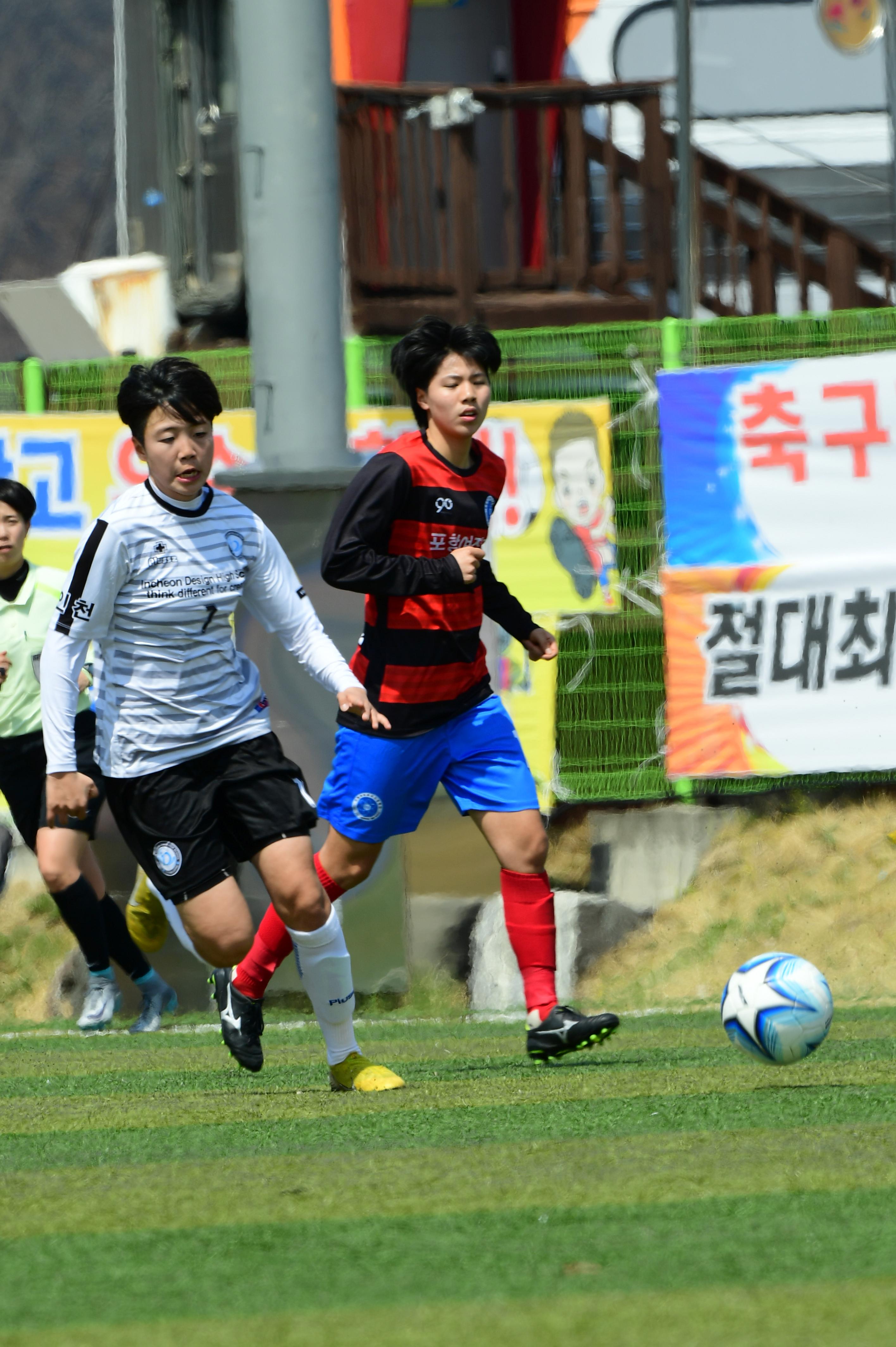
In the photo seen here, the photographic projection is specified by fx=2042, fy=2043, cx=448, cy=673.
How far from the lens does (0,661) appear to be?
8297 millimetres

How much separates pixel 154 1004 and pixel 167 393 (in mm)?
3805

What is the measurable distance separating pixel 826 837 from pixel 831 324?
101 inches

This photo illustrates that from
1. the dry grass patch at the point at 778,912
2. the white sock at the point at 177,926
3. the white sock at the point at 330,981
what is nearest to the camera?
the white sock at the point at 330,981

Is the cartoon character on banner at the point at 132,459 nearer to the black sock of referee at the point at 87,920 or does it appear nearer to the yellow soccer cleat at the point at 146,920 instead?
the yellow soccer cleat at the point at 146,920

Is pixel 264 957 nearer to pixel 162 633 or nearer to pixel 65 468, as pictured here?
pixel 162 633

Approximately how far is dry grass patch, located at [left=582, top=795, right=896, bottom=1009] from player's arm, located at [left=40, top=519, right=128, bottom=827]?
4.27 metres

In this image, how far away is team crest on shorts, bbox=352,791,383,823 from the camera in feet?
20.5

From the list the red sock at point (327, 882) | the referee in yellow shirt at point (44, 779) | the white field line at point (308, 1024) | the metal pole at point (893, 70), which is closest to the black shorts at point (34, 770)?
the referee in yellow shirt at point (44, 779)

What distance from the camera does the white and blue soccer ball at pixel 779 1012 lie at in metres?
5.35

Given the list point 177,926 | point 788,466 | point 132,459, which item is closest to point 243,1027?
point 177,926

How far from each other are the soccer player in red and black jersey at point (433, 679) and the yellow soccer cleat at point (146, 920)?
2563mm

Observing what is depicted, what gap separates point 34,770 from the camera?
28.0 feet

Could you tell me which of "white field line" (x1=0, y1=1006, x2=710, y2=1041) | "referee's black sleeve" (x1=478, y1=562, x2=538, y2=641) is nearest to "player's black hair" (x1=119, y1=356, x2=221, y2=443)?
"referee's black sleeve" (x1=478, y1=562, x2=538, y2=641)

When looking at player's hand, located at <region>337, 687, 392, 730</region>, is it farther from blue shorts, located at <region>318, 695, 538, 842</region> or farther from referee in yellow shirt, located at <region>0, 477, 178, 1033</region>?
referee in yellow shirt, located at <region>0, 477, 178, 1033</region>
